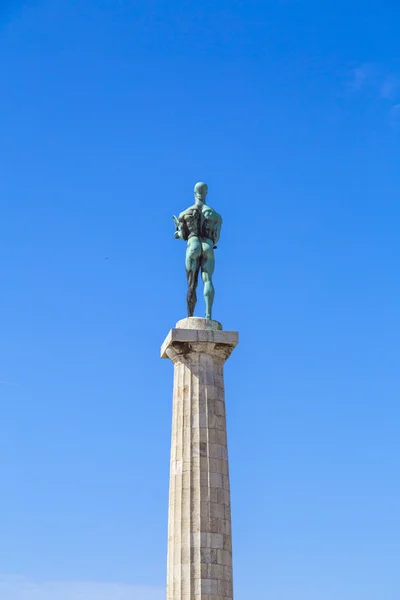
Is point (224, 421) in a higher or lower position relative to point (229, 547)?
higher

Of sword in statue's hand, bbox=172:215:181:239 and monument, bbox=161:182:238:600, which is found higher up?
sword in statue's hand, bbox=172:215:181:239

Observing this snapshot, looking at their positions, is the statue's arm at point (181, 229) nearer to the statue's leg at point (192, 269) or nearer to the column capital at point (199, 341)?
the statue's leg at point (192, 269)

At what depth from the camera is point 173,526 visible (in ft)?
80.9

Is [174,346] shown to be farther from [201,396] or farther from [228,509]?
[228,509]

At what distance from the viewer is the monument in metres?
24.0

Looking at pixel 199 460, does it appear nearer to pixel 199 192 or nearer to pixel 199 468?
pixel 199 468

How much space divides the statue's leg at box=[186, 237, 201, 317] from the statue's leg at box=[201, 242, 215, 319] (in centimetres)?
16

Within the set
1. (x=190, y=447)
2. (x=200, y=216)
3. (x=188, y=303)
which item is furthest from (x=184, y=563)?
(x=200, y=216)

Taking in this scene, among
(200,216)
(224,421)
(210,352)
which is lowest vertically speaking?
(224,421)

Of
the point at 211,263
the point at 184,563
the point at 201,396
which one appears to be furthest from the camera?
the point at 211,263

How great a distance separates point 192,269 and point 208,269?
447mm

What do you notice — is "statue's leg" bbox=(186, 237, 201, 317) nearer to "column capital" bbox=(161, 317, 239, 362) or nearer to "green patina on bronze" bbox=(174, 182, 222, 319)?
"green patina on bronze" bbox=(174, 182, 222, 319)

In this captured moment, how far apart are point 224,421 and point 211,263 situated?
4.50 metres

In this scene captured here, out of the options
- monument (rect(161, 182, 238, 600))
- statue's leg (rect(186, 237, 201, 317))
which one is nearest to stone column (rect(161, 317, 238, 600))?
monument (rect(161, 182, 238, 600))
